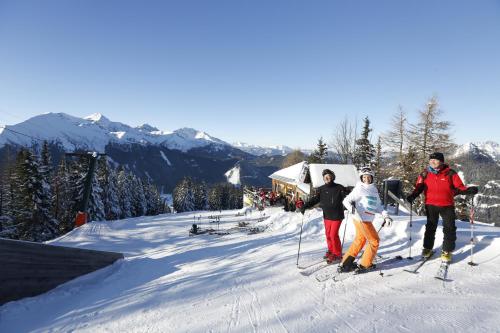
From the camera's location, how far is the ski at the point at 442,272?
16.4 feet

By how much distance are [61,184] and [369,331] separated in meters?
39.6

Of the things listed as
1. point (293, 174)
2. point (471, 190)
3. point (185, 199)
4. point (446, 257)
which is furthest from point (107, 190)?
point (471, 190)

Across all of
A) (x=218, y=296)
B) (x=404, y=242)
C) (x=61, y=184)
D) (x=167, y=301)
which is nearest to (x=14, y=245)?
(x=167, y=301)

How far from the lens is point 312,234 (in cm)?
1185

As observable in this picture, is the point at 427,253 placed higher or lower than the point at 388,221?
lower

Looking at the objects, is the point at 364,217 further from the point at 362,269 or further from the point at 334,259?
the point at 334,259

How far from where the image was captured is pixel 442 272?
5.14 meters

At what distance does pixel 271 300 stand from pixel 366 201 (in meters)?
2.50

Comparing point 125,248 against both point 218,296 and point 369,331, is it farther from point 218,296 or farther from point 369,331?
point 369,331

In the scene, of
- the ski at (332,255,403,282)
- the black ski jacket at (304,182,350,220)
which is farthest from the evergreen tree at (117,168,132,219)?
the ski at (332,255,403,282)

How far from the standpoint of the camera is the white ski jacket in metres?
5.25

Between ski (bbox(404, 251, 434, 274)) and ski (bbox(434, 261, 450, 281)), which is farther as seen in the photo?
ski (bbox(404, 251, 434, 274))

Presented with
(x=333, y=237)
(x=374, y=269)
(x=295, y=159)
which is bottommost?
(x=374, y=269)

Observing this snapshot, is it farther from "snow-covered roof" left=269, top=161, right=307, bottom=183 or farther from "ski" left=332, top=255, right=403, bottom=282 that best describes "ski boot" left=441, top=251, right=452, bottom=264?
"snow-covered roof" left=269, top=161, right=307, bottom=183
